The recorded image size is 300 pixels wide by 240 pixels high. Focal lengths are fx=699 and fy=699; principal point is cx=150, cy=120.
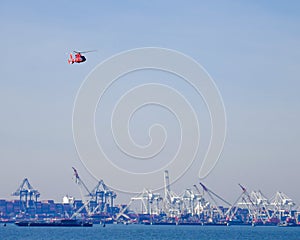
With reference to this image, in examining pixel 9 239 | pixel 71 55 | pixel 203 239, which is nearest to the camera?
pixel 71 55

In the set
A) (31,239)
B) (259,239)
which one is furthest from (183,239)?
(31,239)

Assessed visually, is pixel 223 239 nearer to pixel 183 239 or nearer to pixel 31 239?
pixel 183 239

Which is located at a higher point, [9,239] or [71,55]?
[71,55]

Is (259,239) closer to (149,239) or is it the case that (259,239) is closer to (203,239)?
(203,239)

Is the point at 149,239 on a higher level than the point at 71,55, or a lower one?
lower

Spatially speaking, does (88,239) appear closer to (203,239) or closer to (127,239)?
(127,239)

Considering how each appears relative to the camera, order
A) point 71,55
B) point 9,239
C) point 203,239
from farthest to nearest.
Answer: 1. point 203,239
2. point 9,239
3. point 71,55

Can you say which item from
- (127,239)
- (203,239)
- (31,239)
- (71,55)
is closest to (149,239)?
(127,239)

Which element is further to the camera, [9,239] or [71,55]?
[9,239]

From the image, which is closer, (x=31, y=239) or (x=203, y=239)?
(x=31, y=239)
